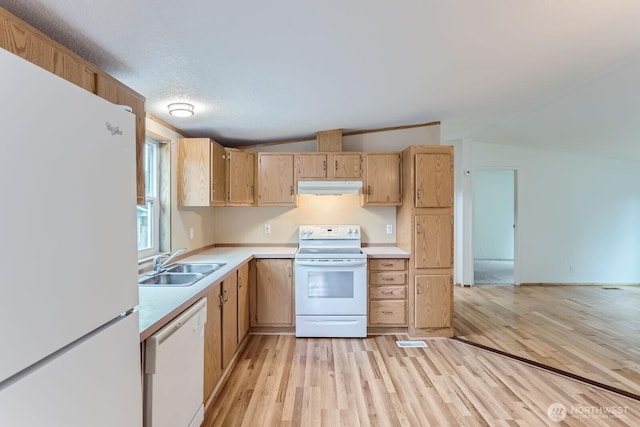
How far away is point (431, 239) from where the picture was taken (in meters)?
3.20

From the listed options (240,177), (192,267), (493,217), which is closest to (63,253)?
(192,267)

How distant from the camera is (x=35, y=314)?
2.30ft

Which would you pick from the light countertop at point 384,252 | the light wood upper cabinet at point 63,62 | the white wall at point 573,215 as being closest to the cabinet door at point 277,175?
the light countertop at point 384,252

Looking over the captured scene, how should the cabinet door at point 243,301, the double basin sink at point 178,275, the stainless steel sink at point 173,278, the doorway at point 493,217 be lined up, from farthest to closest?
1. the doorway at point 493,217
2. the cabinet door at point 243,301
3. the stainless steel sink at point 173,278
4. the double basin sink at point 178,275

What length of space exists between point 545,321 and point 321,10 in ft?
13.6

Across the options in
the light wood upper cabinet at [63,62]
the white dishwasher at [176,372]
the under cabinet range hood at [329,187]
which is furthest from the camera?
the under cabinet range hood at [329,187]

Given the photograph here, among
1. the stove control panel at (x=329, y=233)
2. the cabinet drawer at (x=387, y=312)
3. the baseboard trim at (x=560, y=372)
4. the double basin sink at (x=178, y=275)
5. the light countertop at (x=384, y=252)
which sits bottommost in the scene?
the baseboard trim at (x=560, y=372)

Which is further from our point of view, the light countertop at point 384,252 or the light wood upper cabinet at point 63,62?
the light countertop at point 384,252

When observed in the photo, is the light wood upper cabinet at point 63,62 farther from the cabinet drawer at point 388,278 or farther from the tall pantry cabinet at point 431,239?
the tall pantry cabinet at point 431,239

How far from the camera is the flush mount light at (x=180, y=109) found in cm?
241

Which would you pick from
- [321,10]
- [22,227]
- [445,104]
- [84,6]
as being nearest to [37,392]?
[22,227]

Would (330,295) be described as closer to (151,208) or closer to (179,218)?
(179,218)

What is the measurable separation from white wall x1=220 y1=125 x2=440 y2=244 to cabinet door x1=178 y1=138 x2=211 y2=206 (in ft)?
2.94

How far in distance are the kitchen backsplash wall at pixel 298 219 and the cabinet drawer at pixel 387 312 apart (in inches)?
32.6
